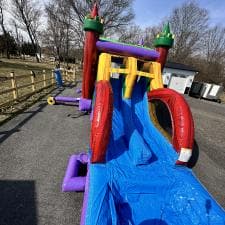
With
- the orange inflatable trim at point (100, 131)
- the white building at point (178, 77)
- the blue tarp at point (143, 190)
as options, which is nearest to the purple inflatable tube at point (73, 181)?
the blue tarp at point (143, 190)

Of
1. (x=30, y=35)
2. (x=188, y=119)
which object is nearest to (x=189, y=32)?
(x=30, y=35)

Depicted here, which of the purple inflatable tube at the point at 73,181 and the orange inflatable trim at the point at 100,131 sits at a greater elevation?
the orange inflatable trim at the point at 100,131

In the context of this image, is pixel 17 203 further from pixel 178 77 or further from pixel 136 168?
pixel 178 77

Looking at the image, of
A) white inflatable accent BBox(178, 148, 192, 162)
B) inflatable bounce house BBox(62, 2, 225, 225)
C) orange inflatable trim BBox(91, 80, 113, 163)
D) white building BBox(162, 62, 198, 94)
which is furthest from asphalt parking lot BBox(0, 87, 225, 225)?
white building BBox(162, 62, 198, 94)

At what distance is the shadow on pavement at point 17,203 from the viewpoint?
2.74 meters

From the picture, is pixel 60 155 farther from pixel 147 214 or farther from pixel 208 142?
pixel 208 142

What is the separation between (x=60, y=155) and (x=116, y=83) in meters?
3.30

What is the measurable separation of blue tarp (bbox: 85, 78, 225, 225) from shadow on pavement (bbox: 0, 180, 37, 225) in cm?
104

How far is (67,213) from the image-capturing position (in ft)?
9.68

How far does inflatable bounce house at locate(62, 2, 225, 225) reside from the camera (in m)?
2.77

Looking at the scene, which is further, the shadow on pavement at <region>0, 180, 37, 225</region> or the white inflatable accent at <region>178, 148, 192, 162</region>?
the white inflatable accent at <region>178, 148, 192, 162</region>

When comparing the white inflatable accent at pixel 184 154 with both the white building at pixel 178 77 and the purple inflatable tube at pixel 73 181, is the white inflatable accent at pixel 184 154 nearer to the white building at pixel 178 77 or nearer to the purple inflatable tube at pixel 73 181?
the purple inflatable tube at pixel 73 181

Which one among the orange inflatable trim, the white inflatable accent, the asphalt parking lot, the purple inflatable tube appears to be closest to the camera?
the asphalt parking lot

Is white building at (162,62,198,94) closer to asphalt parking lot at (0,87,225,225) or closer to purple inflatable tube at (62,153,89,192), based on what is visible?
asphalt parking lot at (0,87,225,225)
